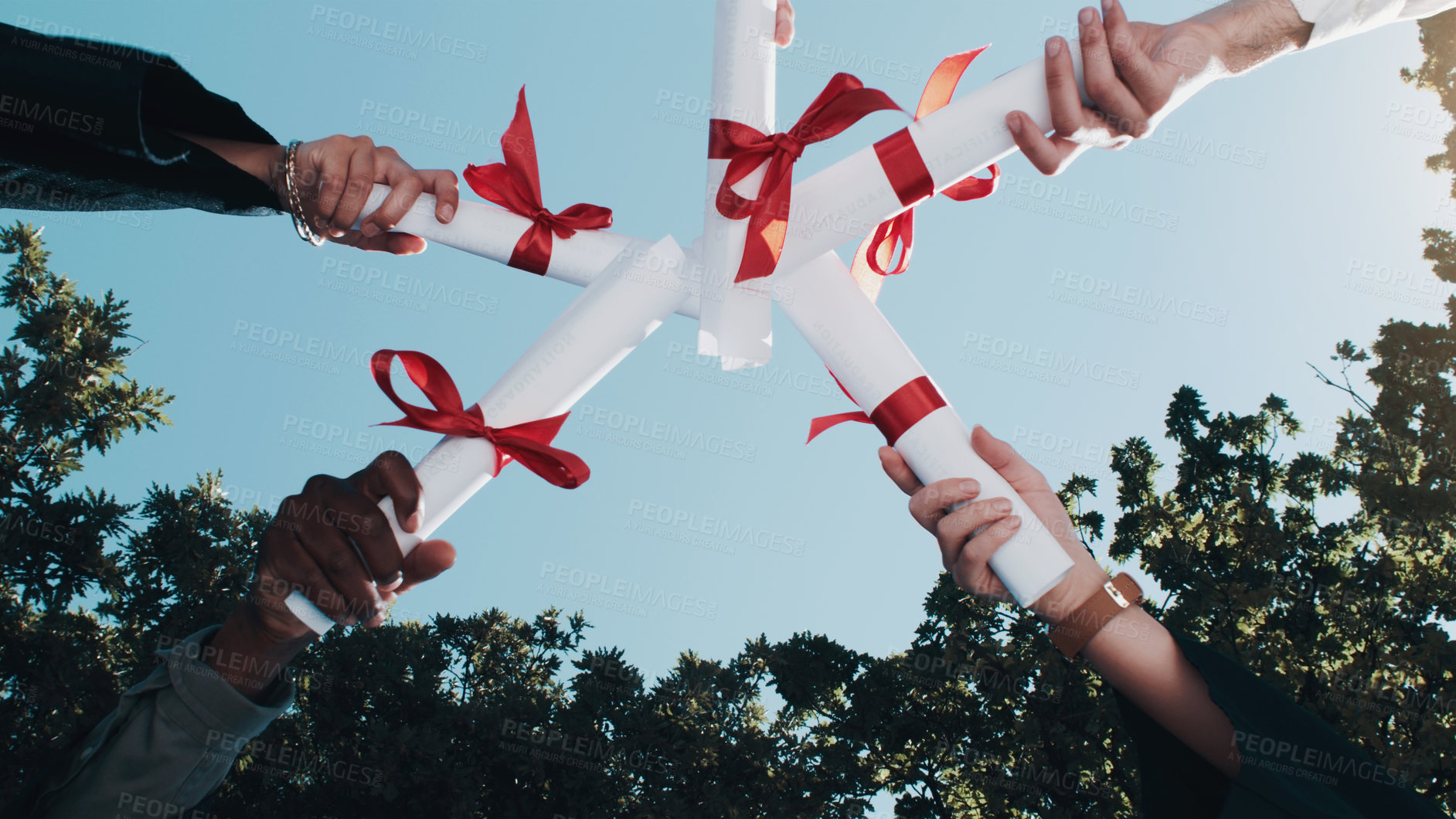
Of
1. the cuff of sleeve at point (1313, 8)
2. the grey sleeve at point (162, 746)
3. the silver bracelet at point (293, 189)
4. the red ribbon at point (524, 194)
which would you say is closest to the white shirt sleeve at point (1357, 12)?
the cuff of sleeve at point (1313, 8)

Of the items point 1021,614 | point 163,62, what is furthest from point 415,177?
point 1021,614

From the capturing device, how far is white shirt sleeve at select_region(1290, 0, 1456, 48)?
6.89ft

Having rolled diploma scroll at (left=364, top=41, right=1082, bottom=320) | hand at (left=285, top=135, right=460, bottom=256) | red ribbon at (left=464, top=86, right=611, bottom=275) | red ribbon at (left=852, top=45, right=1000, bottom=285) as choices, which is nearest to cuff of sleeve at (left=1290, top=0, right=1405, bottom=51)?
rolled diploma scroll at (left=364, top=41, right=1082, bottom=320)

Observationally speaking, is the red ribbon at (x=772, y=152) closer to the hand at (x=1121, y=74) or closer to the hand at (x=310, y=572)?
the hand at (x=1121, y=74)

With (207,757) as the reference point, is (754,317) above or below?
above

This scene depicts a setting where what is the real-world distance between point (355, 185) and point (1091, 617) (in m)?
2.41

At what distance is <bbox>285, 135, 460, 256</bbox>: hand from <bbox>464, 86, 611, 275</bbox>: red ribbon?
0.38 ft

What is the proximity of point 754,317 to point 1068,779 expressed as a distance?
36.7ft

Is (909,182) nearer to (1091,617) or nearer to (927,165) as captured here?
(927,165)

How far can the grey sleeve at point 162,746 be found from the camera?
1.83m

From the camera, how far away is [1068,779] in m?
11.1

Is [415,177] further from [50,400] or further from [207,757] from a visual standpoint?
[50,400]

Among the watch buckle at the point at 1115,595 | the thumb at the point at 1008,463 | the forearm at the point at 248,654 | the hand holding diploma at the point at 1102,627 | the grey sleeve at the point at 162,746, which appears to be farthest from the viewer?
the thumb at the point at 1008,463

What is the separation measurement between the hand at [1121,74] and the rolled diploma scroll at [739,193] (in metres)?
0.69
